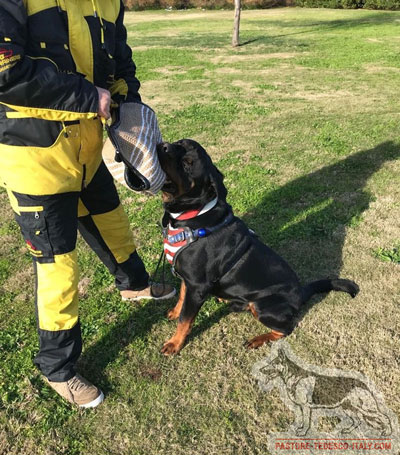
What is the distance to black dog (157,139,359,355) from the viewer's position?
8.43 ft

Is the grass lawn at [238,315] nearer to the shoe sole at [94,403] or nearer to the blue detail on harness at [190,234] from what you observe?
the shoe sole at [94,403]

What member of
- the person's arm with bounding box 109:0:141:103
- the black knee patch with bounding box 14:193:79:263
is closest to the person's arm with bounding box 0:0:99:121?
the black knee patch with bounding box 14:193:79:263

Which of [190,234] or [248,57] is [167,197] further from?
[248,57]

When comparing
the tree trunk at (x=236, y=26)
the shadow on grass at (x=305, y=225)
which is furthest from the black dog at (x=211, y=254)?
the tree trunk at (x=236, y=26)

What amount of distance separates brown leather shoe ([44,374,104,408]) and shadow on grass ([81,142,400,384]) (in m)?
0.14

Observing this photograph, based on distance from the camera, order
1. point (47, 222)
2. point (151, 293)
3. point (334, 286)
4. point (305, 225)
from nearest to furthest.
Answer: point (47, 222) < point (334, 286) < point (151, 293) < point (305, 225)

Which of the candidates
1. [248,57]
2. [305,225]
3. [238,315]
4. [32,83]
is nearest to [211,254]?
[238,315]

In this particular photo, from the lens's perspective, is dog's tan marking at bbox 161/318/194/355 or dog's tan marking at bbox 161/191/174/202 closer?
dog's tan marking at bbox 161/191/174/202

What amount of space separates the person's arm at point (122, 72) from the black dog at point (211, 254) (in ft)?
1.46

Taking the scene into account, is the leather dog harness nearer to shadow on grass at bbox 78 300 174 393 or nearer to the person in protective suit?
the person in protective suit

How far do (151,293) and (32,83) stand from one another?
2.05 metres

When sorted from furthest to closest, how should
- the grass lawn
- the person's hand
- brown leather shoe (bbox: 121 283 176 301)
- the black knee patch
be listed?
brown leather shoe (bbox: 121 283 176 301), the grass lawn, the black knee patch, the person's hand

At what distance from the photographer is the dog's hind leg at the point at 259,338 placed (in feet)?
9.45

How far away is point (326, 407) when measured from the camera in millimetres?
2482
